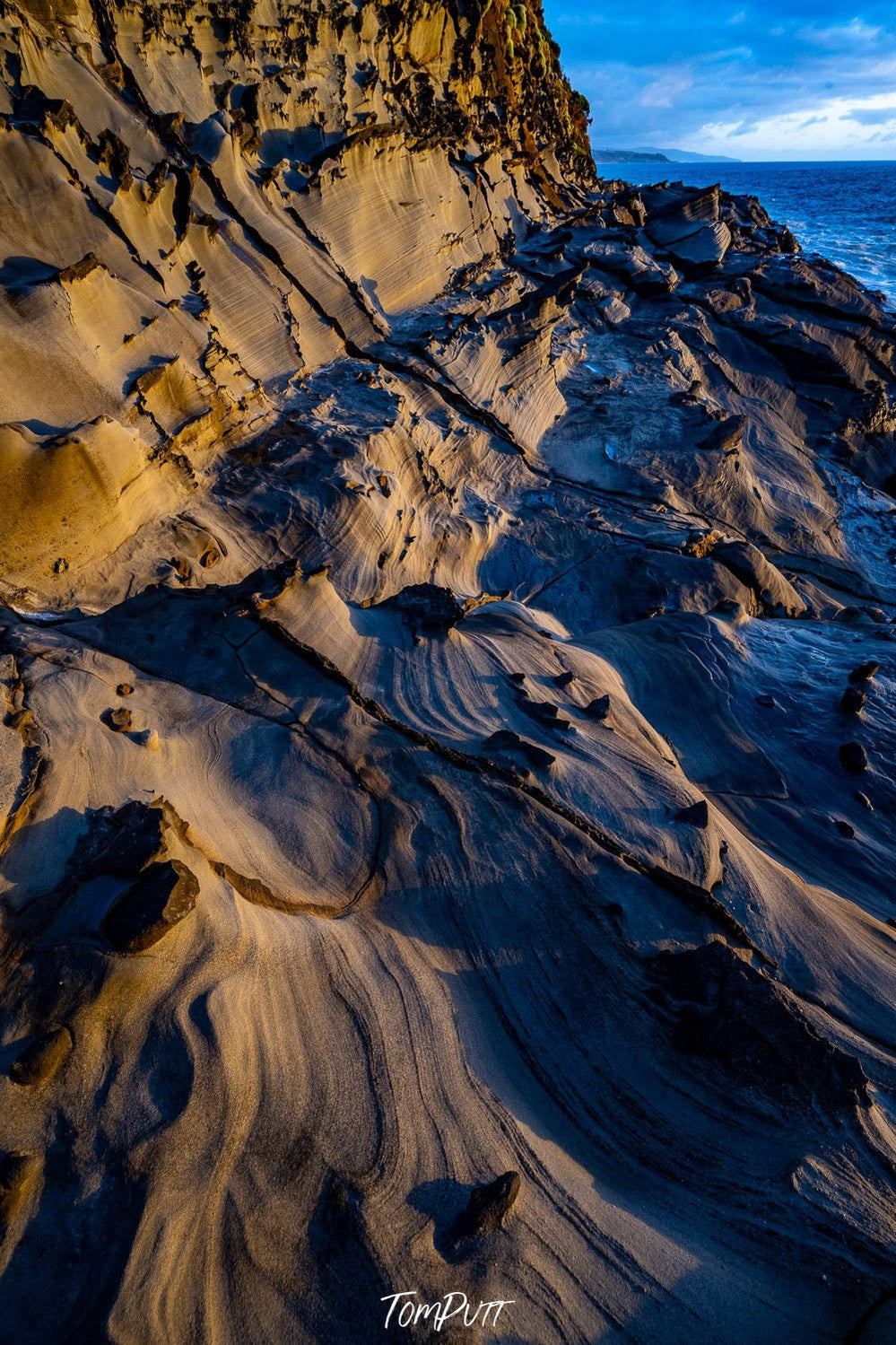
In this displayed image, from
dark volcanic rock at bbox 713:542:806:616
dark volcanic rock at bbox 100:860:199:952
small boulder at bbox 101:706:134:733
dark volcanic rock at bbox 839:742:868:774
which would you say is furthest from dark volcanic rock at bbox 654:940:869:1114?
dark volcanic rock at bbox 713:542:806:616

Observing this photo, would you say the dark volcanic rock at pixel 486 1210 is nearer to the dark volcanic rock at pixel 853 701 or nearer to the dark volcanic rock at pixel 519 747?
the dark volcanic rock at pixel 519 747

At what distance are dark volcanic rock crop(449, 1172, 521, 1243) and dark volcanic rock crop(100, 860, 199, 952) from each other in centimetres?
152

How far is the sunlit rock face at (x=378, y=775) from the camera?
231 cm

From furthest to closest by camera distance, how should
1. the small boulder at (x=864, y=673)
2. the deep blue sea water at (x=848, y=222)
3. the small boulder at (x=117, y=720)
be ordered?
the deep blue sea water at (x=848, y=222) → the small boulder at (x=864, y=673) → the small boulder at (x=117, y=720)

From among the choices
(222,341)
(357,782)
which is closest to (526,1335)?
(357,782)

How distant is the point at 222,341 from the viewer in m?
7.57

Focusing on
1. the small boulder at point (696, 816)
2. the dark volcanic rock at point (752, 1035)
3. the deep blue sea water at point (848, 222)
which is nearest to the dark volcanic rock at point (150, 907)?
the dark volcanic rock at point (752, 1035)

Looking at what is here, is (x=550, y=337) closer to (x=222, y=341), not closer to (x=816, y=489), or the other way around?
(x=816, y=489)

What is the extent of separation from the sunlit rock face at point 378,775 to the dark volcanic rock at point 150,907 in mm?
24

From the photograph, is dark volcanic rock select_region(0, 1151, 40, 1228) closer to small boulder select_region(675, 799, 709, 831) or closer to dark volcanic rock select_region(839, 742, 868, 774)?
small boulder select_region(675, 799, 709, 831)

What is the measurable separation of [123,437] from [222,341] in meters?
2.45

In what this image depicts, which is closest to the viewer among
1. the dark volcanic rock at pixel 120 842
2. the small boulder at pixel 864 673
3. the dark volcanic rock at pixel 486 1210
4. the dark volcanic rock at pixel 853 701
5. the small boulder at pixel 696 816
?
the dark volcanic rock at pixel 486 1210

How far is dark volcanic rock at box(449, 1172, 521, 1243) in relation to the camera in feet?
7.56

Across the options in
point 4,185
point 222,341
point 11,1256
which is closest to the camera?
point 11,1256
